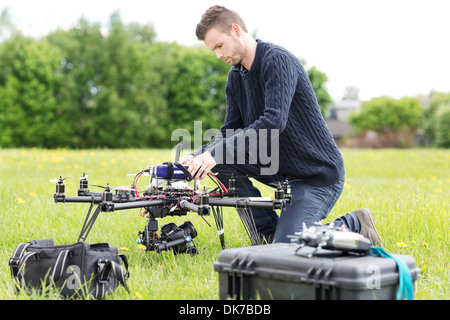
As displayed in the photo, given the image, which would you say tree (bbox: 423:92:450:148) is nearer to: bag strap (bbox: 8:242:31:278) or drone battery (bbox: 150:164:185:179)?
drone battery (bbox: 150:164:185:179)

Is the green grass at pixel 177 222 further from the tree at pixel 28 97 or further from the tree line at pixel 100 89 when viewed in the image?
the tree at pixel 28 97

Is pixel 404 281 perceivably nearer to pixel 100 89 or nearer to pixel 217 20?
pixel 217 20

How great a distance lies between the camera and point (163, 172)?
3832 millimetres

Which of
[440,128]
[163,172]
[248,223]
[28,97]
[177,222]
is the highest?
[28,97]

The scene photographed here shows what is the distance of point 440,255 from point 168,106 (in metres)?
43.6

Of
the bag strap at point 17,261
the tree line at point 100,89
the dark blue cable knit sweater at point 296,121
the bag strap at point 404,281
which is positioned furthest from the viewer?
A: the tree line at point 100,89

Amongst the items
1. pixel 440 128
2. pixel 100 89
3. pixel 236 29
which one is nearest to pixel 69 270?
pixel 236 29

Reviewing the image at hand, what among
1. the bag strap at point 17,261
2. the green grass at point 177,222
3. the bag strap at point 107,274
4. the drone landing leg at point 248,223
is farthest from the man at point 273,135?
the bag strap at point 17,261

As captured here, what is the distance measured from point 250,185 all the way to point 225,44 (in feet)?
4.57

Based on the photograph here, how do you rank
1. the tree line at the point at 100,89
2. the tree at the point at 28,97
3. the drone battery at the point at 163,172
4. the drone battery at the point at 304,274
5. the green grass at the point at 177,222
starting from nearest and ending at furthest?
the drone battery at the point at 304,274 → the green grass at the point at 177,222 → the drone battery at the point at 163,172 → the tree at the point at 28,97 → the tree line at the point at 100,89

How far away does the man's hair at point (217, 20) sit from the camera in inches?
158

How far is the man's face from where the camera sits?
4.04 meters

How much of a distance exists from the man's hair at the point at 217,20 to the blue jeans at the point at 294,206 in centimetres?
115

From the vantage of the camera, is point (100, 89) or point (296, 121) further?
point (100, 89)
